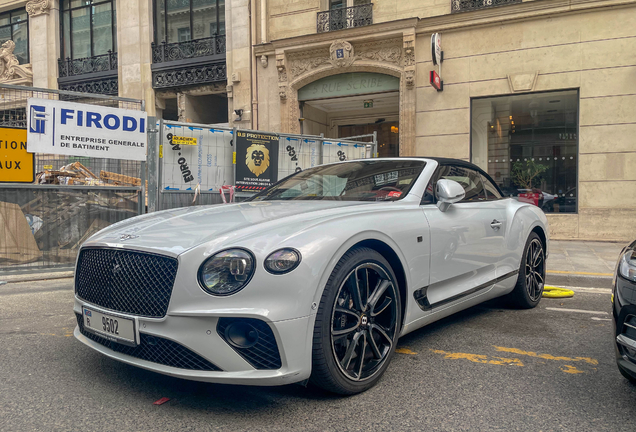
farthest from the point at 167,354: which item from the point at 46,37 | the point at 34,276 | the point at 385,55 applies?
the point at 46,37

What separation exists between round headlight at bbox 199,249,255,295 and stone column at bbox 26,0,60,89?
19179 millimetres

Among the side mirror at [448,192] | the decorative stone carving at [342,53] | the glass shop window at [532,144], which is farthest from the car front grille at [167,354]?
the decorative stone carving at [342,53]

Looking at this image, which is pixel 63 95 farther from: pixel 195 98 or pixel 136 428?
pixel 195 98

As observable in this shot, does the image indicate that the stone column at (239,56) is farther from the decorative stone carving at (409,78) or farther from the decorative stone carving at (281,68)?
the decorative stone carving at (409,78)

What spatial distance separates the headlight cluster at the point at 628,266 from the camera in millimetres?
2562

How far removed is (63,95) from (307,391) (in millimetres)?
5969

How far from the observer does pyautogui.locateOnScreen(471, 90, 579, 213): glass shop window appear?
12070 millimetres

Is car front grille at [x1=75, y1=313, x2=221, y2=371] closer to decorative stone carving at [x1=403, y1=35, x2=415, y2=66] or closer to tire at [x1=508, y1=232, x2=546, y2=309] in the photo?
tire at [x1=508, y1=232, x2=546, y2=309]

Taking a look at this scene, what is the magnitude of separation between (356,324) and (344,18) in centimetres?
1289

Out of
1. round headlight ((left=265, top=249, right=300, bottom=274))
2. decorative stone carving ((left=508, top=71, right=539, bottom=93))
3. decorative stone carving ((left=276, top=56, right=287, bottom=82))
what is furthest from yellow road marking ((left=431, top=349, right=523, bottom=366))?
decorative stone carving ((left=276, top=56, right=287, bottom=82))

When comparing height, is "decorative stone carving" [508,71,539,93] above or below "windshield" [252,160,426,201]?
above

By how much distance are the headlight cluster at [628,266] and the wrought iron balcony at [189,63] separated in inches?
575

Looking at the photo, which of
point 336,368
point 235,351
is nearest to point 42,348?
point 235,351

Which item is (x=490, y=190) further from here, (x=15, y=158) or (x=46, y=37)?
(x=46, y=37)
